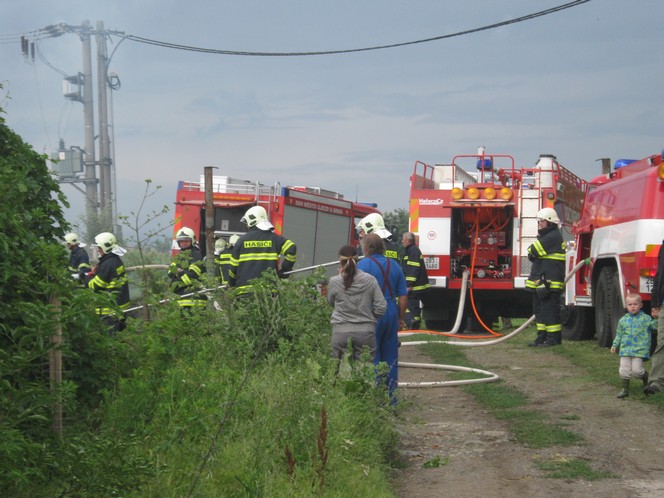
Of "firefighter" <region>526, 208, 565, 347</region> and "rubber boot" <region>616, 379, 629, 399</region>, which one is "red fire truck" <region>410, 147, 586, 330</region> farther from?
"rubber boot" <region>616, 379, 629, 399</region>

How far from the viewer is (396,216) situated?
5503cm

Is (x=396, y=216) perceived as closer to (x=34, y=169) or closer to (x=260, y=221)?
(x=260, y=221)

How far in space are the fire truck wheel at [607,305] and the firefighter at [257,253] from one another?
4018 mm

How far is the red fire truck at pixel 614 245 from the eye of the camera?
10906 millimetres

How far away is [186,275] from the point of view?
1155 centimetres

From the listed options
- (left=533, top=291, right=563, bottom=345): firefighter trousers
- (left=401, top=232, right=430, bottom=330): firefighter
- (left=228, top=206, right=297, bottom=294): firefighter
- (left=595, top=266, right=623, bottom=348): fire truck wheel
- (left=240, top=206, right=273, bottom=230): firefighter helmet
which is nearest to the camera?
(left=228, top=206, right=297, bottom=294): firefighter

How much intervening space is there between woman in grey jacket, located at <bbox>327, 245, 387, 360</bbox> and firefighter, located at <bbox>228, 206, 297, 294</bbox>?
2942 mm

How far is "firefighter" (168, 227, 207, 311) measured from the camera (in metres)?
8.94

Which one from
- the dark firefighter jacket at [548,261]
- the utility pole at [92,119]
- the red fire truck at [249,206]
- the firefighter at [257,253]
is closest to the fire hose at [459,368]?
the dark firefighter jacket at [548,261]

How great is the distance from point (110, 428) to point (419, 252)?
11.0m

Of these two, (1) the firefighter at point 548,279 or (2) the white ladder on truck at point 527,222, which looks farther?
(2) the white ladder on truck at point 527,222

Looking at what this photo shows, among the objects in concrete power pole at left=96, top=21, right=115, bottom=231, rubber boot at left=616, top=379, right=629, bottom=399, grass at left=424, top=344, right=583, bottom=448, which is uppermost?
concrete power pole at left=96, top=21, right=115, bottom=231

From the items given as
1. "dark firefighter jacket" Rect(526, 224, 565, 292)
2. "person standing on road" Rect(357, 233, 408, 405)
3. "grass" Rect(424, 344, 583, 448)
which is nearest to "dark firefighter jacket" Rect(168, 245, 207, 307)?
"person standing on road" Rect(357, 233, 408, 405)

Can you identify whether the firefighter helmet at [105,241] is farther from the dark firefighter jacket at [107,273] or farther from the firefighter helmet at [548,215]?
the firefighter helmet at [548,215]
